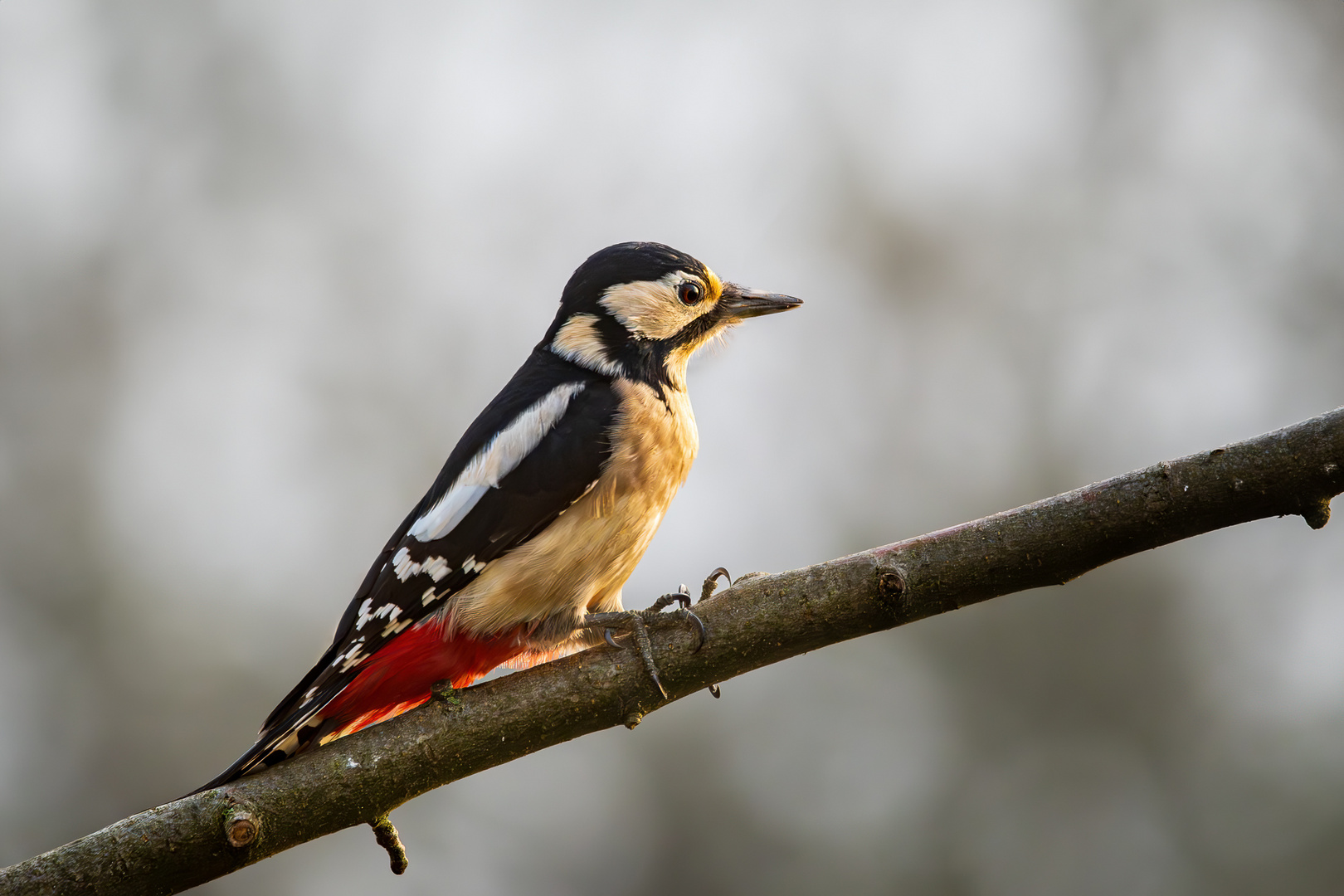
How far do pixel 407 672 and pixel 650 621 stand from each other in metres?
0.70

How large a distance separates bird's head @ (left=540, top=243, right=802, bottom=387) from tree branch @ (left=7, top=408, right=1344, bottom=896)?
3.90 feet

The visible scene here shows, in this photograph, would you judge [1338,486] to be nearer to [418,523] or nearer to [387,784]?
[387,784]

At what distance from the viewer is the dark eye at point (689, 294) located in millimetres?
3390

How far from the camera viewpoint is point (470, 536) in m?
2.79

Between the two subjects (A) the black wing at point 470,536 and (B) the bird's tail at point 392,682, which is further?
(A) the black wing at point 470,536

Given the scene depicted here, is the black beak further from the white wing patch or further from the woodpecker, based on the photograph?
the white wing patch

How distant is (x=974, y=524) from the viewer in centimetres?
222

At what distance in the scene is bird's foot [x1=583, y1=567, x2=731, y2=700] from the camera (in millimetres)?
2258

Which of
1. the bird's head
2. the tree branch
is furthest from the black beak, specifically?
the tree branch

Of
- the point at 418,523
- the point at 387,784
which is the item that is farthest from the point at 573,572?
the point at 387,784

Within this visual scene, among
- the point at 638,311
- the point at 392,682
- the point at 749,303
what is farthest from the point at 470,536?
the point at 749,303

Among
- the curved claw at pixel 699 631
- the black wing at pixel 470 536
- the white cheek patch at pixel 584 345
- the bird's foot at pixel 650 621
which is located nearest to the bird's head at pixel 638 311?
the white cheek patch at pixel 584 345

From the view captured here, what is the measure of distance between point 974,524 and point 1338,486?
29.5 inches

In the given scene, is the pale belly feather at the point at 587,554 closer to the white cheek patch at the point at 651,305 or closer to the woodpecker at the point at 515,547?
the woodpecker at the point at 515,547
